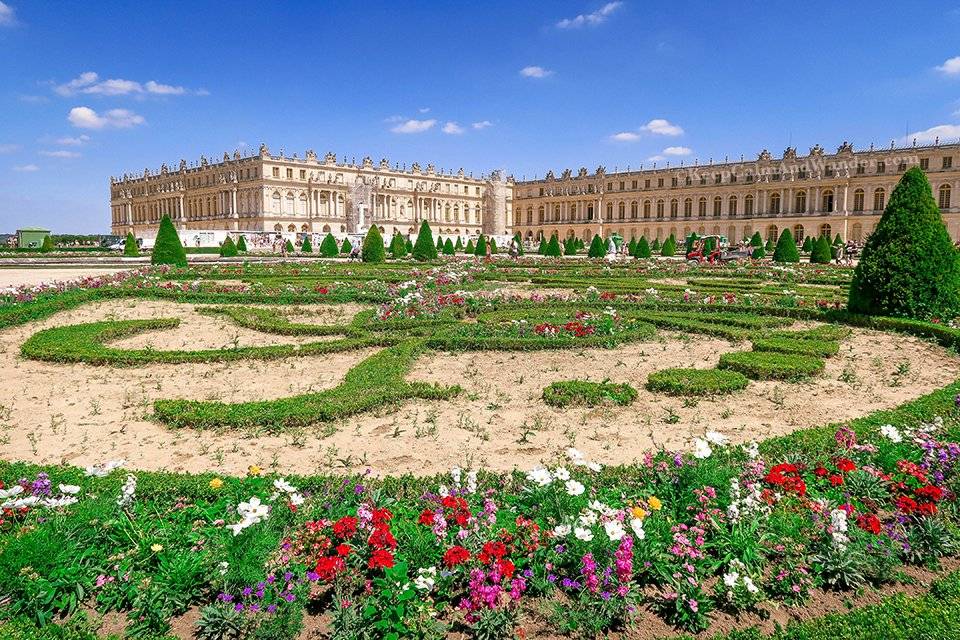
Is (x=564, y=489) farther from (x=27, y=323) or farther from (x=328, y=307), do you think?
(x=27, y=323)

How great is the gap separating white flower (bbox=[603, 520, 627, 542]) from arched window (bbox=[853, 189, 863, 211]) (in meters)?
68.1

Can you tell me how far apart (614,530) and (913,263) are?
989 centimetres

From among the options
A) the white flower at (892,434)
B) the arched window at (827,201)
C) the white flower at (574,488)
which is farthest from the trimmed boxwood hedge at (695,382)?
the arched window at (827,201)

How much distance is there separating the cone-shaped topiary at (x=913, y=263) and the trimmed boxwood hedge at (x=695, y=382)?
18.5ft

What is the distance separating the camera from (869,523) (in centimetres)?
339

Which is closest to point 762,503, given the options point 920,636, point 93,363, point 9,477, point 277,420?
point 920,636

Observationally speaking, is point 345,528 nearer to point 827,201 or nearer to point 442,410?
point 442,410

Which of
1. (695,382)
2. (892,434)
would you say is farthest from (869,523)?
(695,382)

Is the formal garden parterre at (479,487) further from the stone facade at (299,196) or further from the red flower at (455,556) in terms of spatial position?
the stone facade at (299,196)

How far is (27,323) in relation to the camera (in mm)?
10633

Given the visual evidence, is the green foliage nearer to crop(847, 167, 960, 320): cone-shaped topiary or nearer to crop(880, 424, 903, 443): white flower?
crop(880, 424, 903, 443): white flower

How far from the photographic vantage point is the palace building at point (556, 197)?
5925 cm

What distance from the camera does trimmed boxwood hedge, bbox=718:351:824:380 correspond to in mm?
7016

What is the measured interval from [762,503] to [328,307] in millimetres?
10195
